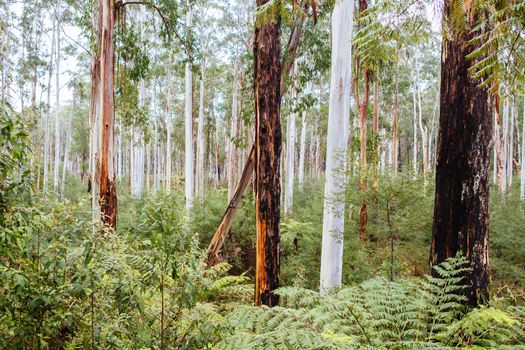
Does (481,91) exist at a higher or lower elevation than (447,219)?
higher

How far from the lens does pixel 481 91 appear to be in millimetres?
2814

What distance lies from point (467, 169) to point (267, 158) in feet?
7.14

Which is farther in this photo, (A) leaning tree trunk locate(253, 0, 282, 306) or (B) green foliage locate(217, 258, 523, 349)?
(A) leaning tree trunk locate(253, 0, 282, 306)

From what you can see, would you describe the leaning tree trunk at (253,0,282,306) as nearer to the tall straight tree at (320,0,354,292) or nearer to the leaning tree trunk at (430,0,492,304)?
the tall straight tree at (320,0,354,292)

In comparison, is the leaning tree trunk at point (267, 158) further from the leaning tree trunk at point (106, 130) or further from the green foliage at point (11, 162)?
the leaning tree trunk at point (106, 130)

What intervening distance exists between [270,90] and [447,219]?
242 centimetres

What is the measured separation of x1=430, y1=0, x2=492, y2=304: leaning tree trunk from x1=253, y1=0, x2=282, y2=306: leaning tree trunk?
1949 millimetres

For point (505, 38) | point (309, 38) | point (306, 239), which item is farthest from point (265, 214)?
point (309, 38)

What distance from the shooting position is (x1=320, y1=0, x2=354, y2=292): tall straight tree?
554 centimetres

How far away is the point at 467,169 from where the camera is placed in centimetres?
283

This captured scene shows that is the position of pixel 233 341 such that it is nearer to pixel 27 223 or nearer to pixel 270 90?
pixel 27 223

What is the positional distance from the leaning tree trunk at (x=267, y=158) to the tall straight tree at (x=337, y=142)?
149 centimetres

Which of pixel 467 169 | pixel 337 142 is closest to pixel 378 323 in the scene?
pixel 467 169

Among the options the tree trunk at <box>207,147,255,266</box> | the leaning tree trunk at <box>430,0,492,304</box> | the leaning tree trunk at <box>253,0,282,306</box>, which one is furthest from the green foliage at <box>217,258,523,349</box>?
the tree trunk at <box>207,147,255,266</box>
